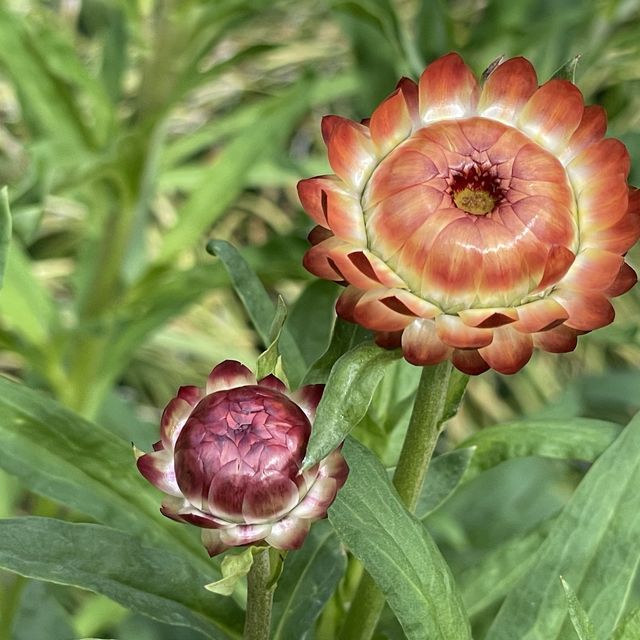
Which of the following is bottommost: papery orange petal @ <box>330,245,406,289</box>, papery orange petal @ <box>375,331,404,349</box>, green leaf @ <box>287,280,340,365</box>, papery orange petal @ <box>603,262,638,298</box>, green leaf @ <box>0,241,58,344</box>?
green leaf @ <box>0,241,58,344</box>

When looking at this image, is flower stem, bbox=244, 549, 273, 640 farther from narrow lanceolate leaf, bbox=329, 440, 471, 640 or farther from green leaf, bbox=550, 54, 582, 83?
green leaf, bbox=550, 54, 582, 83

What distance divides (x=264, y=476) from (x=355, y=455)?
72 mm

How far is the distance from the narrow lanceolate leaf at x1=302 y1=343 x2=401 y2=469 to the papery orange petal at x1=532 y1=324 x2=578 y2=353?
0.07 meters

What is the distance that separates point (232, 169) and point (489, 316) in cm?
81

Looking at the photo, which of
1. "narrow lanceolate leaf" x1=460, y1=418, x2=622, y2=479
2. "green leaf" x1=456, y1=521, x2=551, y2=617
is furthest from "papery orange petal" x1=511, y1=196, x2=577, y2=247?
"green leaf" x1=456, y1=521, x2=551, y2=617

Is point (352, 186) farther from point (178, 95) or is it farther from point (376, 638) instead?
point (178, 95)

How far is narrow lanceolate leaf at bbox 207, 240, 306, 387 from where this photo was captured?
2.11ft

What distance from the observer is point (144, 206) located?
1201 millimetres

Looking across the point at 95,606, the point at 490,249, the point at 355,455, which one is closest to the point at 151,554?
the point at 355,455

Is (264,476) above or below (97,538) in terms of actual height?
above

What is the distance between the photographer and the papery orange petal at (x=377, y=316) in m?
0.49

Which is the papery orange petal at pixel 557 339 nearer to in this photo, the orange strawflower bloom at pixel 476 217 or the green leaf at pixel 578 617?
the orange strawflower bloom at pixel 476 217

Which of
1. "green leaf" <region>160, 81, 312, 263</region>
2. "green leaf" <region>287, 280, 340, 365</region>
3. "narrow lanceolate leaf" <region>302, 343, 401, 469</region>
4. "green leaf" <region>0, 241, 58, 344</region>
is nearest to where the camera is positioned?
"narrow lanceolate leaf" <region>302, 343, 401, 469</region>

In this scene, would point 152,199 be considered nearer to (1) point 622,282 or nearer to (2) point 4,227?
(2) point 4,227
